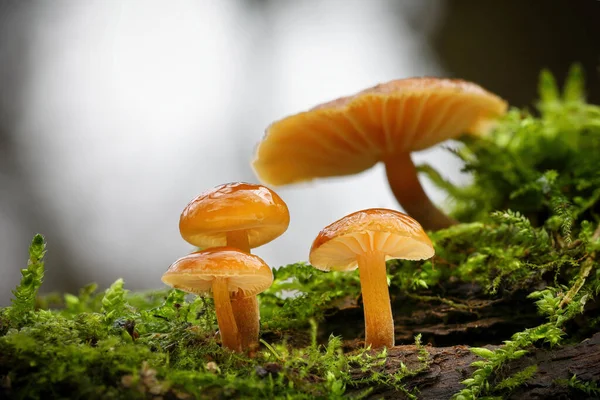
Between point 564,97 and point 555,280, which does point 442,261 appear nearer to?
point 555,280

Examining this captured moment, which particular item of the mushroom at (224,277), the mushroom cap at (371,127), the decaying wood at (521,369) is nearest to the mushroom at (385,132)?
the mushroom cap at (371,127)

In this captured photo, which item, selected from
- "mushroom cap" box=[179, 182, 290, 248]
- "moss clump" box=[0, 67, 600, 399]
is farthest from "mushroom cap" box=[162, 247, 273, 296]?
"moss clump" box=[0, 67, 600, 399]

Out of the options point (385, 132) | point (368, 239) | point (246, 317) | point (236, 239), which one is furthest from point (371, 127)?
point (246, 317)

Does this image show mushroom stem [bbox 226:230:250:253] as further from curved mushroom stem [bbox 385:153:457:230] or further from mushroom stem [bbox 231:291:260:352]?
curved mushroom stem [bbox 385:153:457:230]

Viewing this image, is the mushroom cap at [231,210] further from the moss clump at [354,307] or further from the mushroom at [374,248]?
the moss clump at [354,307]

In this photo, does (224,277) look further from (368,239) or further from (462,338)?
(462,338)
